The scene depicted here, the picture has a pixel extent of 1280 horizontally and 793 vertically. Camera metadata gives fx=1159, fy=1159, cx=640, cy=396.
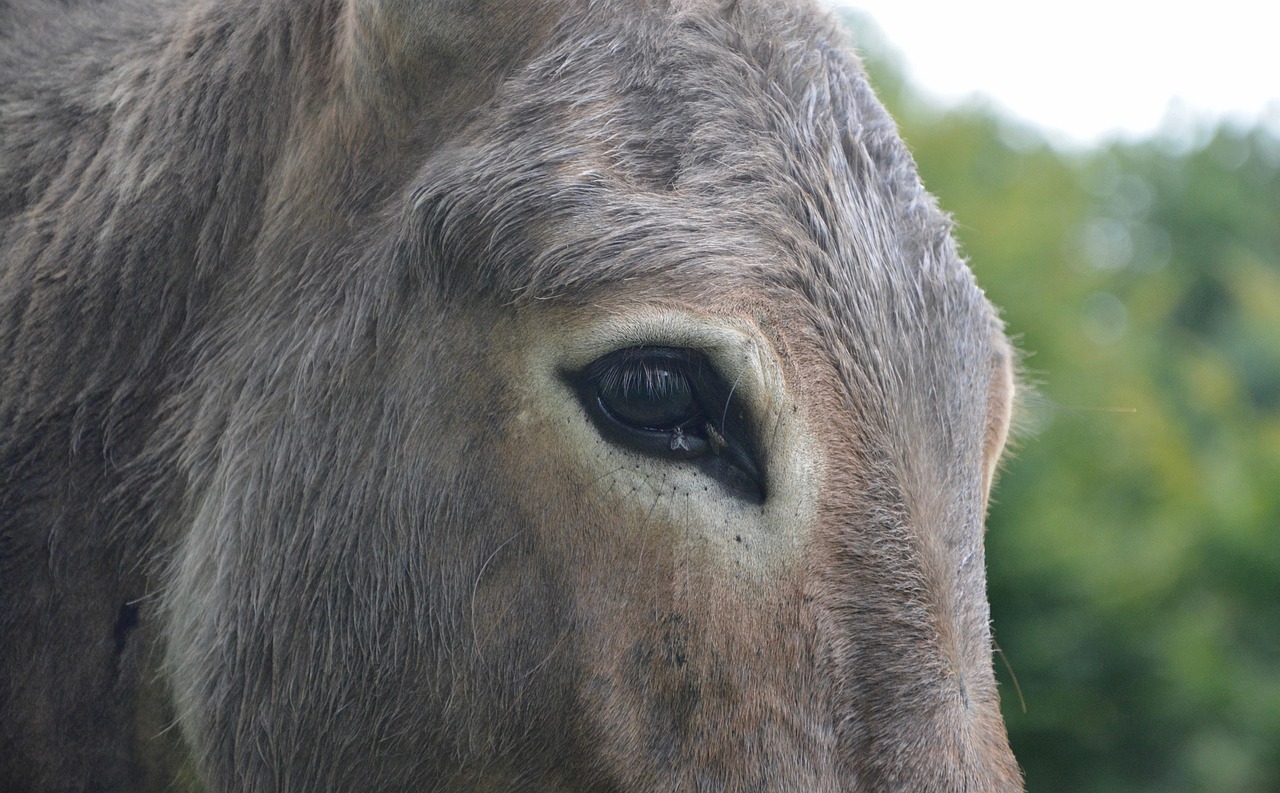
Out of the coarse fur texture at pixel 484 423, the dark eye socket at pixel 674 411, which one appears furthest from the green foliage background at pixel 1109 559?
the dark eye socket at pixel 674 411

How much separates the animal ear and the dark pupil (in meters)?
0.70

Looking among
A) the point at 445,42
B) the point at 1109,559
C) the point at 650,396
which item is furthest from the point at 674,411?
the point at 1109,559

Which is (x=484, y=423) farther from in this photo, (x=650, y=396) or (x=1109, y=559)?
(x=1109, y=559)

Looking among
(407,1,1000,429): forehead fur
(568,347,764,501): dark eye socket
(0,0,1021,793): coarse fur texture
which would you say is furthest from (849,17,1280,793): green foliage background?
(568,347,764,501): dark eye socket

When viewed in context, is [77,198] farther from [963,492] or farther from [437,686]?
[963,492]

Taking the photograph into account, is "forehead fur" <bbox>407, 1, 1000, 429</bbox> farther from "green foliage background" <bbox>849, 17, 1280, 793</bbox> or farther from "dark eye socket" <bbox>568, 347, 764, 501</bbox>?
"green foliage background" <bbox>849, 17, 1280, 793</bbox>

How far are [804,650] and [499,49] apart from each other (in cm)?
134

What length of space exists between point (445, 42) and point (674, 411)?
91 centimetres

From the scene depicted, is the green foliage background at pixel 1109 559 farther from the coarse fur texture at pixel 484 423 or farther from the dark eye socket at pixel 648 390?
the dark eye socket at pixel 648 390

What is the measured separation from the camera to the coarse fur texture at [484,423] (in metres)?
2.09

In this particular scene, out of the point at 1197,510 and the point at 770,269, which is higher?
the point at 770,269

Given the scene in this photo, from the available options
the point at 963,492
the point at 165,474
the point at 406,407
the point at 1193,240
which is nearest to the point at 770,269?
the point at 963,492

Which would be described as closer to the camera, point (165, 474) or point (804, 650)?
point (804, 650)

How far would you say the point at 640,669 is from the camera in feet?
6.81
